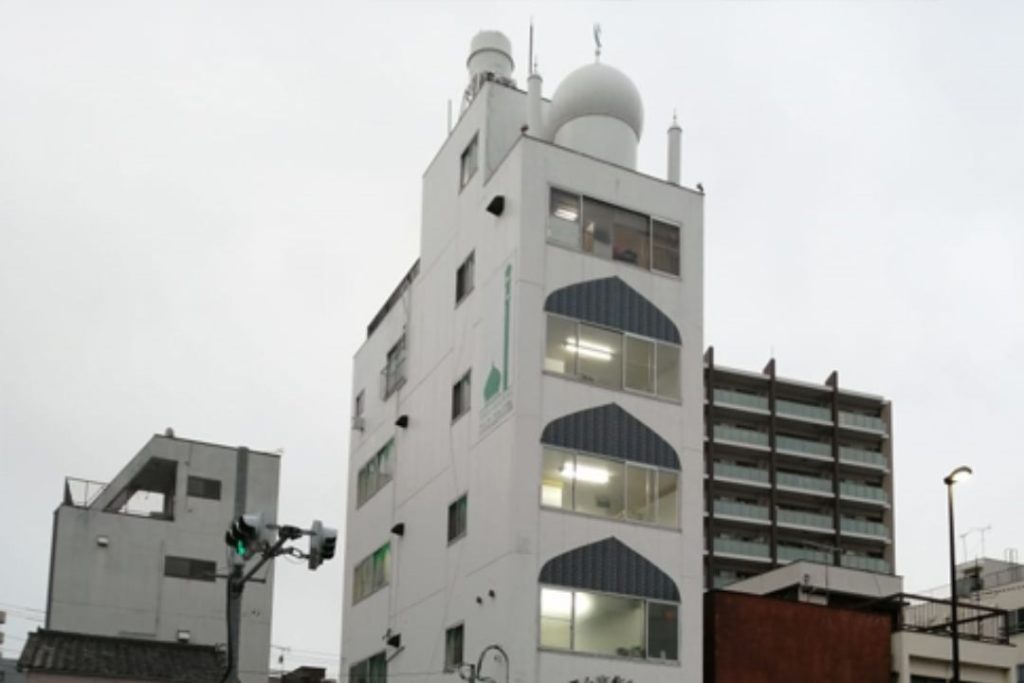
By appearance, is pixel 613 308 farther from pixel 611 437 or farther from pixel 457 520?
pixel 457 520

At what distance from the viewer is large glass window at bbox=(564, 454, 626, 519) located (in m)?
39.8

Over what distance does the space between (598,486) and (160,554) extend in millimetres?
37434

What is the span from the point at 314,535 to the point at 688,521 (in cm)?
2027

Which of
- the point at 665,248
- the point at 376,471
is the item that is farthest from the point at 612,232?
the point at 376,471

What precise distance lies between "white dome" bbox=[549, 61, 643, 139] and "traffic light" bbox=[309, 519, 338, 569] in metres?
25.4

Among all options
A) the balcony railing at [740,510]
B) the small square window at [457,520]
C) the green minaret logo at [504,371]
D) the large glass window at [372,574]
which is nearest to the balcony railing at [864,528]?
the balcony railing at [740,510]

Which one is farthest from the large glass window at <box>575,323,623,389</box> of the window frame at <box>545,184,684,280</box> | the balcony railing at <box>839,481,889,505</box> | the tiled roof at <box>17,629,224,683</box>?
the balcony railing at <box>839,481,889,505</box>

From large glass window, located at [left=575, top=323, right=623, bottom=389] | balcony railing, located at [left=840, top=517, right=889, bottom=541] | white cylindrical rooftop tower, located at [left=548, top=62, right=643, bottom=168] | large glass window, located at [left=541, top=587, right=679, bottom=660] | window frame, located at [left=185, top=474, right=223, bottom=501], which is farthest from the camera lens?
balcony railing, located at [left=840, top=517, right=889, bottom=541]

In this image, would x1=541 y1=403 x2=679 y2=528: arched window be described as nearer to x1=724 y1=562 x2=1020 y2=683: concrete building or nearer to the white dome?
x1=724 y1=562 x2=1020 y2=683: concrete building

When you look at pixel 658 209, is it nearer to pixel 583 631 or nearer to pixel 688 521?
pixel 688 521

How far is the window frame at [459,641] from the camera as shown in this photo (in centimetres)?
4109

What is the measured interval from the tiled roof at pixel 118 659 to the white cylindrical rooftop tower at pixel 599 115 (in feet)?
77.7

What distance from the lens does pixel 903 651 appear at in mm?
44250

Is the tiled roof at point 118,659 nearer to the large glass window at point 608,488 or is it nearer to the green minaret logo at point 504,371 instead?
the green minaret logo at point 504,371
